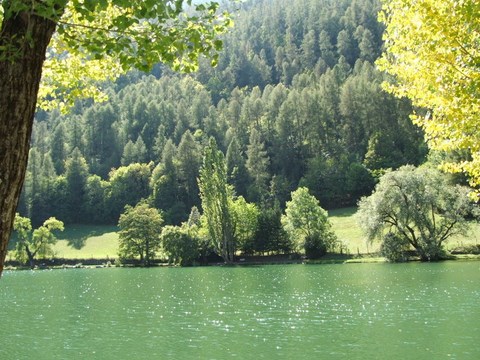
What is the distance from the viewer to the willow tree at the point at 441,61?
31.4 feet

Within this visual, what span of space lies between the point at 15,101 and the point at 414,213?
63540 millimetres

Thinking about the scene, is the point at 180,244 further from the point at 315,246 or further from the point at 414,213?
the point at 414,213

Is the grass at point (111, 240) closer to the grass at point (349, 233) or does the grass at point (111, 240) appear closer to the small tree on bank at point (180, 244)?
the grass at point (349, 233)

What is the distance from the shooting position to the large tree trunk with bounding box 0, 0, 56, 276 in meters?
3.80

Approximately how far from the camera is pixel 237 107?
15338 centimetres

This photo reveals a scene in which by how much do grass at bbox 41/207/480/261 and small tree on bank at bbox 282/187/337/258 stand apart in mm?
3063

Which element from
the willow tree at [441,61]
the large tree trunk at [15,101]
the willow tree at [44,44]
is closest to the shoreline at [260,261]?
the willow tree at [441,61]

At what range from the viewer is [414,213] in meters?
62.9

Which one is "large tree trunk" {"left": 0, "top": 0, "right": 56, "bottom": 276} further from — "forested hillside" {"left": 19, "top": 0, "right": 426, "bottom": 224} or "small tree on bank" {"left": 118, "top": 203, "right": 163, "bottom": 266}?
"forested hillside" {"left": 19, "top": 0, "right": 426, "bottom": 224}

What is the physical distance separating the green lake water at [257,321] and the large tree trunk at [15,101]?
16.3 meters

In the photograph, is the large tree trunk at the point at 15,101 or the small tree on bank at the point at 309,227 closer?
the large tree trunk at the point at 15,101

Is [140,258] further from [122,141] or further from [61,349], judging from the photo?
[122,141]

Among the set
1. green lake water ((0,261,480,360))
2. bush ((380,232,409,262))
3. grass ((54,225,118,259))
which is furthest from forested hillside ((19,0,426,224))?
green lake water ((0,261,480,360))

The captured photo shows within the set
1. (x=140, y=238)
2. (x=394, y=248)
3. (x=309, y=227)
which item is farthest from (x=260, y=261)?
(x=394, y=248)
